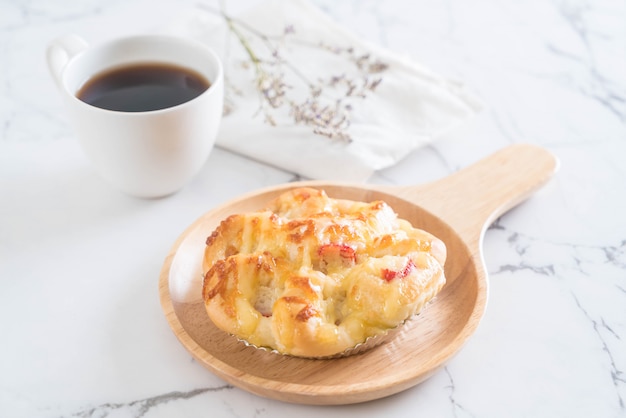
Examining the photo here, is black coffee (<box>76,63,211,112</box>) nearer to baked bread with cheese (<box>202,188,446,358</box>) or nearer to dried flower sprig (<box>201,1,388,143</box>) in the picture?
dried flower sprig (<box>201,1,388,143</box>)

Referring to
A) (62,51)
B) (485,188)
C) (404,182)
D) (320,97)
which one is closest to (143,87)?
(62,51)

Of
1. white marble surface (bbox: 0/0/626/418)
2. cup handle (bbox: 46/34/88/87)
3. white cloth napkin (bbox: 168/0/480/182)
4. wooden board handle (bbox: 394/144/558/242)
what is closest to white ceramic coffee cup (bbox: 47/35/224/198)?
cup handle (bbox: 46/34/88/87)

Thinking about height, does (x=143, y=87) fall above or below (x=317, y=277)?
below

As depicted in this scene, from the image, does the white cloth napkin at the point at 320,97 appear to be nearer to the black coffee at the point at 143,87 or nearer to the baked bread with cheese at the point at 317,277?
the black coffee at the point at 143,87

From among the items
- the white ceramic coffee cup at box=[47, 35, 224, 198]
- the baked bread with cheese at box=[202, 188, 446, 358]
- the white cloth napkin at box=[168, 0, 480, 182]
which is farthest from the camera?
the white cloth napkin at box=[168, 0, 480, 182]

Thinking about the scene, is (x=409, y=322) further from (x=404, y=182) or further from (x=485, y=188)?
(x=404, y=182)

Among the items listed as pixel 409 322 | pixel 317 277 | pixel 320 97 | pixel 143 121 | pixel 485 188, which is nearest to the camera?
pixel 317 277

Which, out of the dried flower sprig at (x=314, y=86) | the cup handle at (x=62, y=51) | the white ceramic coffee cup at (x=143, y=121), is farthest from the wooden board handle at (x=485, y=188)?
the cup handle at (x=62, y=51)

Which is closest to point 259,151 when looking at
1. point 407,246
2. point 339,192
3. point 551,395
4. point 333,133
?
point 333,133
